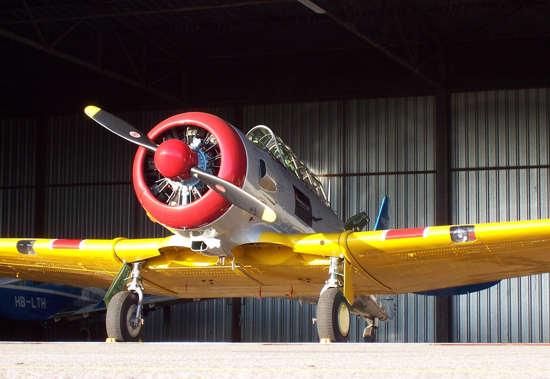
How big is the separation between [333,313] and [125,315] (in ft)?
6.50

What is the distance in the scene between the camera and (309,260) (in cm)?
963

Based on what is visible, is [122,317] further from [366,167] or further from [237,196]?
[366,167]

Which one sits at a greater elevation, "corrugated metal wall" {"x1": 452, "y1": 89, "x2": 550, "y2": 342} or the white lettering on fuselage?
"corrugated metal wall" {"x1": 452, "y1": 89, "x2": 550, "y2": 342}

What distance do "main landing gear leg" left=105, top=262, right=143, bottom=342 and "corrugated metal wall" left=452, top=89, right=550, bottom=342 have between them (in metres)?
11.1

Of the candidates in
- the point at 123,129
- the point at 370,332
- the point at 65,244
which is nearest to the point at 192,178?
the point at 123,129

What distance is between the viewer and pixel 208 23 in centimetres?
1967

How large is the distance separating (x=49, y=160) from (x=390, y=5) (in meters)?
9.30

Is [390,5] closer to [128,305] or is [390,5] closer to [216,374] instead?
[128,305]

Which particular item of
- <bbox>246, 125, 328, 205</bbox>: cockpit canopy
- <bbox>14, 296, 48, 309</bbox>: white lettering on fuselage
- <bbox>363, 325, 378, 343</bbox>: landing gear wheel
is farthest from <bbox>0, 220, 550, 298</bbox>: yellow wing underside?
<bbox>14, 296, 48, 309</bbox>: white lettering on fuselage

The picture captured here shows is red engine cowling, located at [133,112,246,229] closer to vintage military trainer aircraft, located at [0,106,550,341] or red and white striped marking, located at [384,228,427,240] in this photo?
vintage military trainer aircraft, located at [0,106,550,341]

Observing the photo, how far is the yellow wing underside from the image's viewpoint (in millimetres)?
9422

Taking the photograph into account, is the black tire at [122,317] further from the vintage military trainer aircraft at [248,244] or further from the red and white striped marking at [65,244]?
the red and white striped marking at [65,244]

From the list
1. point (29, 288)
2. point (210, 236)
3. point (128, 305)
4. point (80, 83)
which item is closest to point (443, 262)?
point (210, 236)

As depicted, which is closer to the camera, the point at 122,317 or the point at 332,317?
the point at 332,317
